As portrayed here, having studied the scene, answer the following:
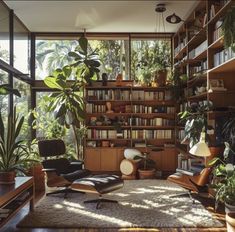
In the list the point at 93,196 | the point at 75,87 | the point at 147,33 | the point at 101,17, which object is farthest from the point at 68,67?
the point at 93,196

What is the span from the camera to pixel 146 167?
22.9 feet

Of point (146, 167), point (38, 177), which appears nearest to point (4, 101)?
point (38, 177)

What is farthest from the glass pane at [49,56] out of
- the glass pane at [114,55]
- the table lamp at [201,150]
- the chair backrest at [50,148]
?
the table lamp at [201,150]

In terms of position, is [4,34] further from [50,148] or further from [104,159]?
[104,159]

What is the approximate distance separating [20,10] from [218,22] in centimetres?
372

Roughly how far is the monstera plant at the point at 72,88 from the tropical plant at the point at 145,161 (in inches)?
55.8

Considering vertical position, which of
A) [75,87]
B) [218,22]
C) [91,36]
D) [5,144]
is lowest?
[5,144]

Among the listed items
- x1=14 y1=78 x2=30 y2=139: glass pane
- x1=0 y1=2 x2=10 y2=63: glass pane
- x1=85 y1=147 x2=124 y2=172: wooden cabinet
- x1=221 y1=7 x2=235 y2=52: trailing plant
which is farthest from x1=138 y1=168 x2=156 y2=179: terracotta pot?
x1=221 y1=7 x2=235 y2=52: trailing plant

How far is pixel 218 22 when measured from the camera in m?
4.86

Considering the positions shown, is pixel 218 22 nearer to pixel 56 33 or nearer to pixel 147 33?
pixel 147 33

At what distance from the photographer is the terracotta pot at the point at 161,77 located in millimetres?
7191

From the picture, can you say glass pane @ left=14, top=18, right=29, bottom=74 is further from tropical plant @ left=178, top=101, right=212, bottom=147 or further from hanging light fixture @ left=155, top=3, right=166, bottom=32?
tropical plant @ left=178, top=101, right=212, bottom=147

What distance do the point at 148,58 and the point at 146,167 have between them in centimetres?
252

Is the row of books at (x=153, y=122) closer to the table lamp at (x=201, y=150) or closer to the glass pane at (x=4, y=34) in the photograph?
the table lamp at (x=201, y=150)
